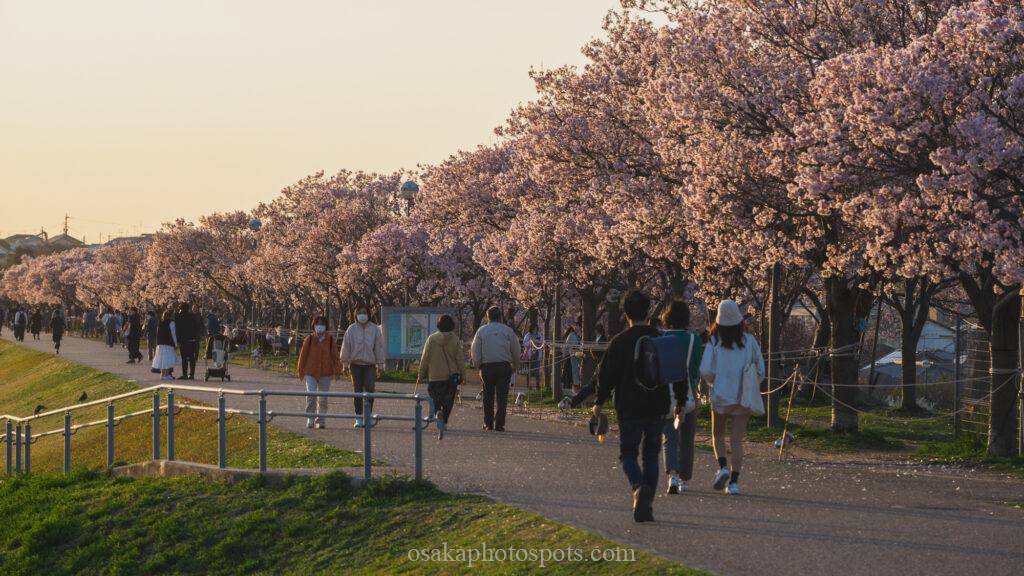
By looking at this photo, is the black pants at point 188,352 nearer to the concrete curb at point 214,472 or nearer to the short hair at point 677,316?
the concrete curb at point 214,472

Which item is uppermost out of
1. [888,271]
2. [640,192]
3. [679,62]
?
[679,62]

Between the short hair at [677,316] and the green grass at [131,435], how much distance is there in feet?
17.8

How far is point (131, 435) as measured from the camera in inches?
1049

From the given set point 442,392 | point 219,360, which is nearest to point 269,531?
point 442,392

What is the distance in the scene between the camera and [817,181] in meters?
17.9

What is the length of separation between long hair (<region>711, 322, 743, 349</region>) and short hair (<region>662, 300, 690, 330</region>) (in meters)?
0.66

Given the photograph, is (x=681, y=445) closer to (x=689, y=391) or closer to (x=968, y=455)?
(x=689, y=391)

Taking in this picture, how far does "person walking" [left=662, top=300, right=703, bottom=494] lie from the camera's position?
37.9ft

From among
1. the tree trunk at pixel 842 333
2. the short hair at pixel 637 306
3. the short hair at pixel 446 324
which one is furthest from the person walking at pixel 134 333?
the short hair at pixel 637 306

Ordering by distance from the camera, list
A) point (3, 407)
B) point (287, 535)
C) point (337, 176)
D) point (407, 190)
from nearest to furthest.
→ point (287, 535) → point (407, 190) → point (3, 407) → point (337, 176)

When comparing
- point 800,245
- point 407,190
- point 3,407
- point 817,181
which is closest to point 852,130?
point 817,181

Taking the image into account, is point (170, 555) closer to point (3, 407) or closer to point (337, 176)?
point (3, 407)

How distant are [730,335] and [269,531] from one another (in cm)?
473

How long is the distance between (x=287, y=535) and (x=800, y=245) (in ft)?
33.8
